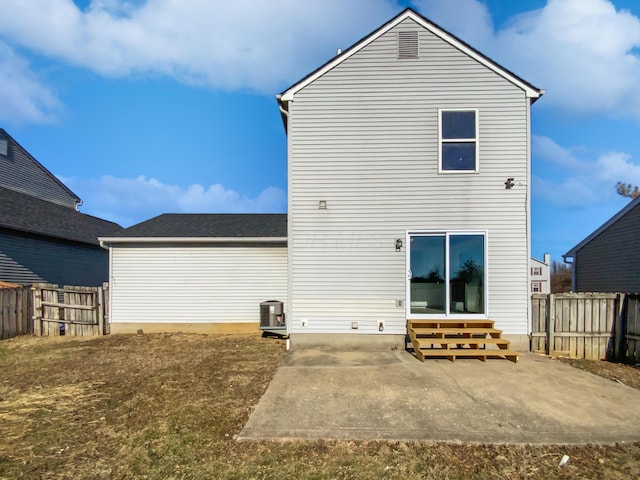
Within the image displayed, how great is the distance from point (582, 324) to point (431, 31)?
24.2 ft

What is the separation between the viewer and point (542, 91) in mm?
7543

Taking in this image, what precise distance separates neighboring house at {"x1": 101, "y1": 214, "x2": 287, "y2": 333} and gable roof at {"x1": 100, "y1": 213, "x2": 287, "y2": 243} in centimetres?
3

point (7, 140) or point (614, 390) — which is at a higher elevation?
point (7, 140)

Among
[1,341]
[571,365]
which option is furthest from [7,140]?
[571,365]

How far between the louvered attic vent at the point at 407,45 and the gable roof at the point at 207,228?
571cm

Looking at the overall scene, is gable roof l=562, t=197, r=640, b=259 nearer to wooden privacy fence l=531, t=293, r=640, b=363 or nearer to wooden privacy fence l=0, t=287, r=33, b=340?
wooden privacy fence l=531, t=293, r=640, b=363

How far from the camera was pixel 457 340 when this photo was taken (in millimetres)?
6789

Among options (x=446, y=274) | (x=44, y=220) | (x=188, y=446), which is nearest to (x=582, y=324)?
(x=446, y=274)

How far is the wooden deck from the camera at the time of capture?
21.8 ft

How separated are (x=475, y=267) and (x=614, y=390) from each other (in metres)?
3.07

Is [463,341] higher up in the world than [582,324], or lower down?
lower down

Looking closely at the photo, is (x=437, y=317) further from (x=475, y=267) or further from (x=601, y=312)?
(x=601, y=312)

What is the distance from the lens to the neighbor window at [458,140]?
7.70m

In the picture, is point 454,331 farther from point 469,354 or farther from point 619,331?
point 619,331
